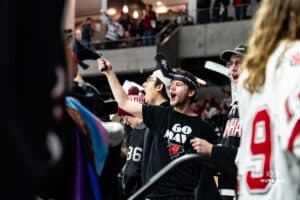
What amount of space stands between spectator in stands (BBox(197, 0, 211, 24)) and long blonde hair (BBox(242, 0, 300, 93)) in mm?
20975

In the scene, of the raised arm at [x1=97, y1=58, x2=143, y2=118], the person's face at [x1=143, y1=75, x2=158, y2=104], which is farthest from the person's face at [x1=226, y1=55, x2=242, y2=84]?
the person's face at [x1=143, y1=75, x2=158, y2=104]

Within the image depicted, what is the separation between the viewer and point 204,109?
18.2 m

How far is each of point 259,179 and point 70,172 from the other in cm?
71

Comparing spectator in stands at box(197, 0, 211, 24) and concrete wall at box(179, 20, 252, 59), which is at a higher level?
spectator in stands at box(197, 0, 211, 24)

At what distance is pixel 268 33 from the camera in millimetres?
2543

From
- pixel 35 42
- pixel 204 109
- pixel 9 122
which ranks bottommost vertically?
pixel 204 109

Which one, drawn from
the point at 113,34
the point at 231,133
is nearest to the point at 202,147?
the point at 231,133

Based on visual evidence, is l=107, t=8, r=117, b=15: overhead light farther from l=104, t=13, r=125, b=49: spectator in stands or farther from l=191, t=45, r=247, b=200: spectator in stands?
l=191, t=45, r=247, b=200: spectator in stands

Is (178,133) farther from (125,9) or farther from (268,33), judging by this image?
(125,9)

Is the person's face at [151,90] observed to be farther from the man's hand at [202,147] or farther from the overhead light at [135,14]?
the overhead light at [135,14]

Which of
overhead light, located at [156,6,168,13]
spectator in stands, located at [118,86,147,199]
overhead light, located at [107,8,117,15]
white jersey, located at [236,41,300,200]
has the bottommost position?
spectator in stands, located at [118,86,147,199]

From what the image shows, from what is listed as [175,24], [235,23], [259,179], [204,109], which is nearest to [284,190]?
[259,179]

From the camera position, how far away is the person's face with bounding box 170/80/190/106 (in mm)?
5418

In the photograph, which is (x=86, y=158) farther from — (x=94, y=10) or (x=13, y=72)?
(x=94, y=10)
